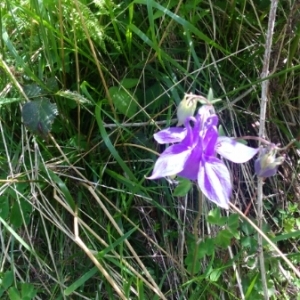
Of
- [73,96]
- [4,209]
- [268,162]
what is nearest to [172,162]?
[268,162]

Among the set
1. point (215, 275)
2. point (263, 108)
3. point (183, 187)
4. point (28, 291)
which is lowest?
point (215, 275)

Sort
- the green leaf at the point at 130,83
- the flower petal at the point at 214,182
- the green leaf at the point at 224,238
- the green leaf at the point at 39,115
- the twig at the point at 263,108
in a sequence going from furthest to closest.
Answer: the green leaf at the point at 130,83
the green leaf at the point at 39,115
the green leaf at the point at 224,238
the twig at the point at 263,108
the flower petal at the point at 214,182

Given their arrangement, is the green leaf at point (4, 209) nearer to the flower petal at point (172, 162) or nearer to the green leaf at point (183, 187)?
the green leaf at point (183, 187)

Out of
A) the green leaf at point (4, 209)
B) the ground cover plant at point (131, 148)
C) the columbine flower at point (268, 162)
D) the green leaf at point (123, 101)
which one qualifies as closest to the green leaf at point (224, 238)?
the ground cover plant at point (131, 148)

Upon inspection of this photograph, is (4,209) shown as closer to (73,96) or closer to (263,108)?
(73,96)

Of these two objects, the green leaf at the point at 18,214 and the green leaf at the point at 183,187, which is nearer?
the green leaf at the point at 183,187

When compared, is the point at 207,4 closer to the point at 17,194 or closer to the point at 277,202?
the point at 277,202

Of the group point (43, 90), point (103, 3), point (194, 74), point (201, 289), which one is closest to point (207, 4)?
point (194, 74)
